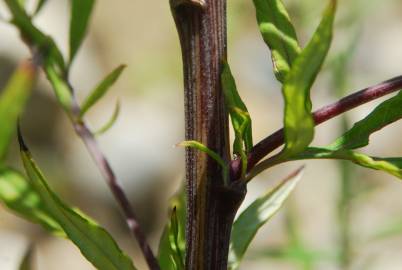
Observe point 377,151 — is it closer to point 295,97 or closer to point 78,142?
point 78,142

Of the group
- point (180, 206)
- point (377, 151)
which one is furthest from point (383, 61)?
point (180, 206)

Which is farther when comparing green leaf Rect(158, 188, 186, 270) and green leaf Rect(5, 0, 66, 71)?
green leaf Rect(5, 0, 66, 71)

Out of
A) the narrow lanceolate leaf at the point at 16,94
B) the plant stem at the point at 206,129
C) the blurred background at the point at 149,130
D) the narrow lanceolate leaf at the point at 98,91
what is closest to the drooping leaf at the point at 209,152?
the plant stem at the point at 206,129

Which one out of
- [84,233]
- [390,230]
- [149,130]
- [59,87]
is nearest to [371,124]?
[84,233]

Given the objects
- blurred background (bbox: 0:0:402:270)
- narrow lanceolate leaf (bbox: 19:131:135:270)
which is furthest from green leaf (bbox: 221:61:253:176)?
blurred background (bbox: 0:0:402:270)

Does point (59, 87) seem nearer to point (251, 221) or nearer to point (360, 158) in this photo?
point (251, 221)

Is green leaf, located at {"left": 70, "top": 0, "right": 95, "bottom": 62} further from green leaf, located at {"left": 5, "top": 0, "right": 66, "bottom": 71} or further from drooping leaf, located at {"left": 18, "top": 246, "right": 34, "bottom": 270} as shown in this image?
drooping leaf, located at {"left": 18, "top": 246, "right": 34, "bottom": 270}
